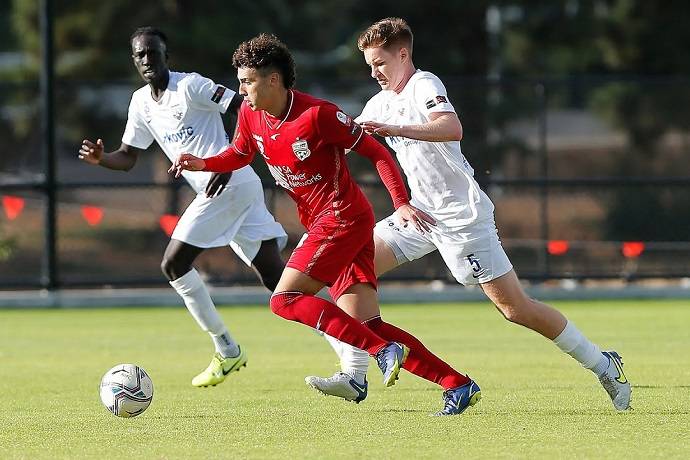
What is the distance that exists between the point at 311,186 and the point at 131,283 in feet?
33.7

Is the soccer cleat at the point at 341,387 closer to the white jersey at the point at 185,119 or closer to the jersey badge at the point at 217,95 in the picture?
the white jersey at the point at 185,119

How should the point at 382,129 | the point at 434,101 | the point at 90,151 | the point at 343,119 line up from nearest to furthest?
the point at 382,129
the point at 343,119
the point at 434,101
the point at 90,151

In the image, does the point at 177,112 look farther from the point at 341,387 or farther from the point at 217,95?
the point at 341,387

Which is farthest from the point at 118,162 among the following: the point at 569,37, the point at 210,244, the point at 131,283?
the point at 569,37

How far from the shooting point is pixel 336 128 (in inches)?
295

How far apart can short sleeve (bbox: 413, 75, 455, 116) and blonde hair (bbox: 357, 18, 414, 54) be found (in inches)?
9.9

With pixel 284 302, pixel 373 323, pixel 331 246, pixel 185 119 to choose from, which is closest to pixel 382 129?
pixel 331 246

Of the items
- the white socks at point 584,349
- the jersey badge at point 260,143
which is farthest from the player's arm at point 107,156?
the white socks at point 584,349

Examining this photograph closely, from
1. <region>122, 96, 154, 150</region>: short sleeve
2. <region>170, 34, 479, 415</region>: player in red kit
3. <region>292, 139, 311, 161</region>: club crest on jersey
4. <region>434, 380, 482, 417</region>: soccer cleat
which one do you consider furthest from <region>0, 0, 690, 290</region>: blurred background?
<region>434, 380, 482, 417</region>: soccer cleat

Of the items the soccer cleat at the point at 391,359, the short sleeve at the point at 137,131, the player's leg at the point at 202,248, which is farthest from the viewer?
the short sleeve at the point at 137,131

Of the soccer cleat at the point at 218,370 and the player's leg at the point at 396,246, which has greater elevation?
the player's leg at the point at 396,246

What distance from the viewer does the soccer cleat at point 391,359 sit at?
281 inches

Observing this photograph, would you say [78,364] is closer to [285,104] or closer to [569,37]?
[285,104]

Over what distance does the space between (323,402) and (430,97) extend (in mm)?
1921
